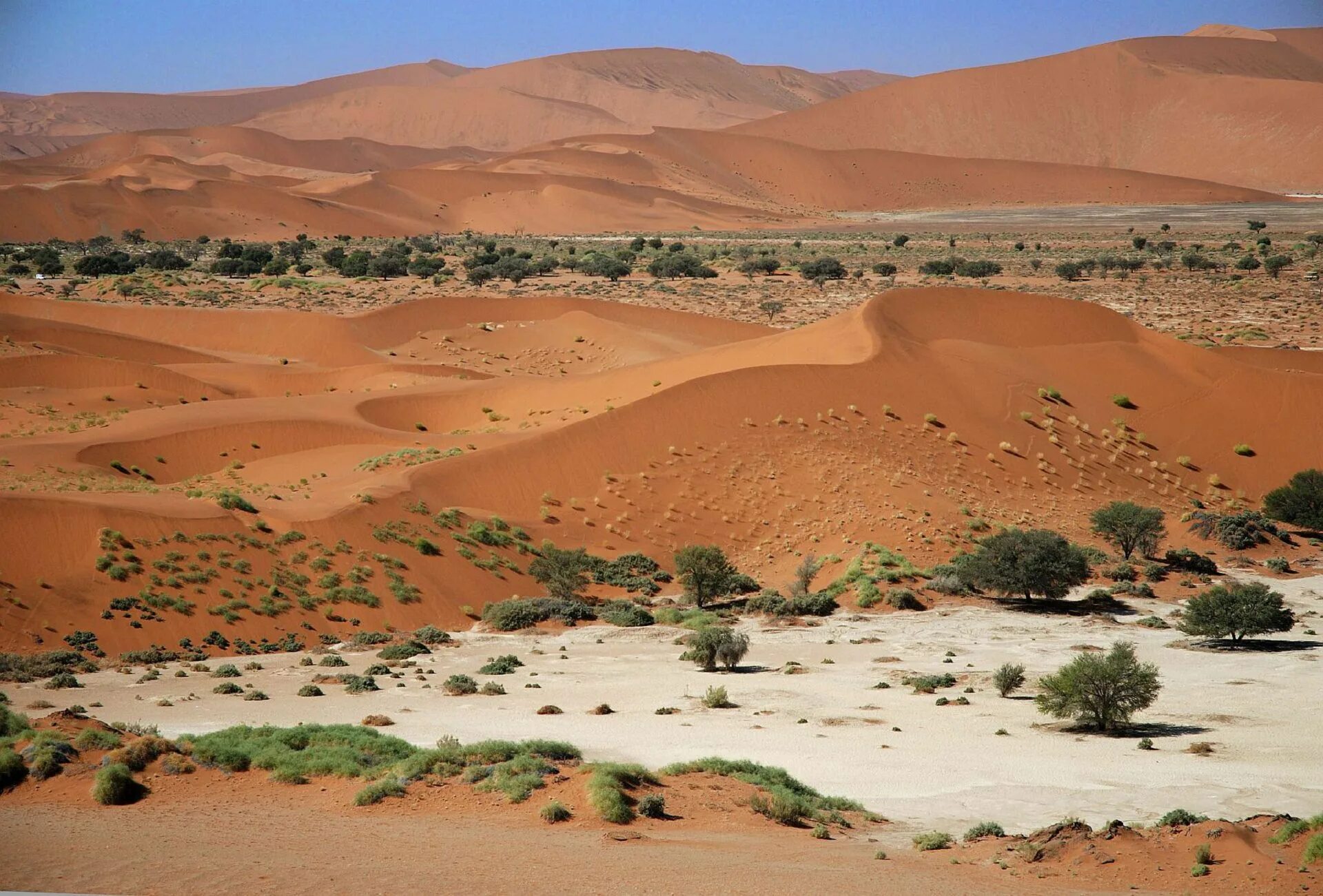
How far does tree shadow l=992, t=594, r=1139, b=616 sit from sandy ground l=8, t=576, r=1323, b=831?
1.64 ft

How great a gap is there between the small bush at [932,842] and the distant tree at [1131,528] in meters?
18.4

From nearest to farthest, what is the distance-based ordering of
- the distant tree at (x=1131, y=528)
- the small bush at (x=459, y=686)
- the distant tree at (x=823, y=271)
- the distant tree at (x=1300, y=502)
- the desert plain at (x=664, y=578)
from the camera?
the desert plain at (x=664, y=578) < the small bush at (x=459, y=686) < the distant tree at (x=1131, y=528) < the distant tree at (x=1300, y=502) < the distant tree at (x=823, y=271)

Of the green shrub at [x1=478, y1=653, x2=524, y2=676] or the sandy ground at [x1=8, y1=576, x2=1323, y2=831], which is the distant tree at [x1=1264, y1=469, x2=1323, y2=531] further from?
the green shrub at [x1=478, y1=653, x2=524, y2=676]

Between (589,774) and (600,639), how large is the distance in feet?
35.4

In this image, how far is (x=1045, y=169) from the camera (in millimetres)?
136000

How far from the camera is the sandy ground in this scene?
14.7 meters

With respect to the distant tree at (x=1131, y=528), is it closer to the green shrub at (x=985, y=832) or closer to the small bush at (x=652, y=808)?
the green shrub at (x=985, y=832)

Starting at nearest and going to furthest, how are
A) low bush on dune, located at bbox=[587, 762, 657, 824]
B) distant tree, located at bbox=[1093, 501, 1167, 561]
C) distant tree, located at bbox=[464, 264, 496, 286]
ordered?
low bush on dune, located at bbox=[587, 762, 657, 824] < distant tree, located at bbox=[1093, 501, 1167, 561] < distant tree, located at bbox=[464, 264, 496, 286]

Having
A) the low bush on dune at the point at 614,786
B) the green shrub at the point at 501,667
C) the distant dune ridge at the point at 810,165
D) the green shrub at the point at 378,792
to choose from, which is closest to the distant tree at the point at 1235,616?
the green shrub at the point at 501,667

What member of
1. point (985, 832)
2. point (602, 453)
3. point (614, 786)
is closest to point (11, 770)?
point (614, 786)

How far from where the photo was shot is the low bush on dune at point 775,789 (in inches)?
512

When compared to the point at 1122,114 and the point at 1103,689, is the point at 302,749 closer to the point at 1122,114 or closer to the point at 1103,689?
the point at 1103,689

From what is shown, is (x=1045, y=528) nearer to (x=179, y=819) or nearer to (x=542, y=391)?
(x=542, y=391)

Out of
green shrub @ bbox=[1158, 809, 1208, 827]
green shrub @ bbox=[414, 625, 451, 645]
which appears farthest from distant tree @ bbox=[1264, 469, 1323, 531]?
green shrub @ bbox=[1158, 809, 1208, 827]
